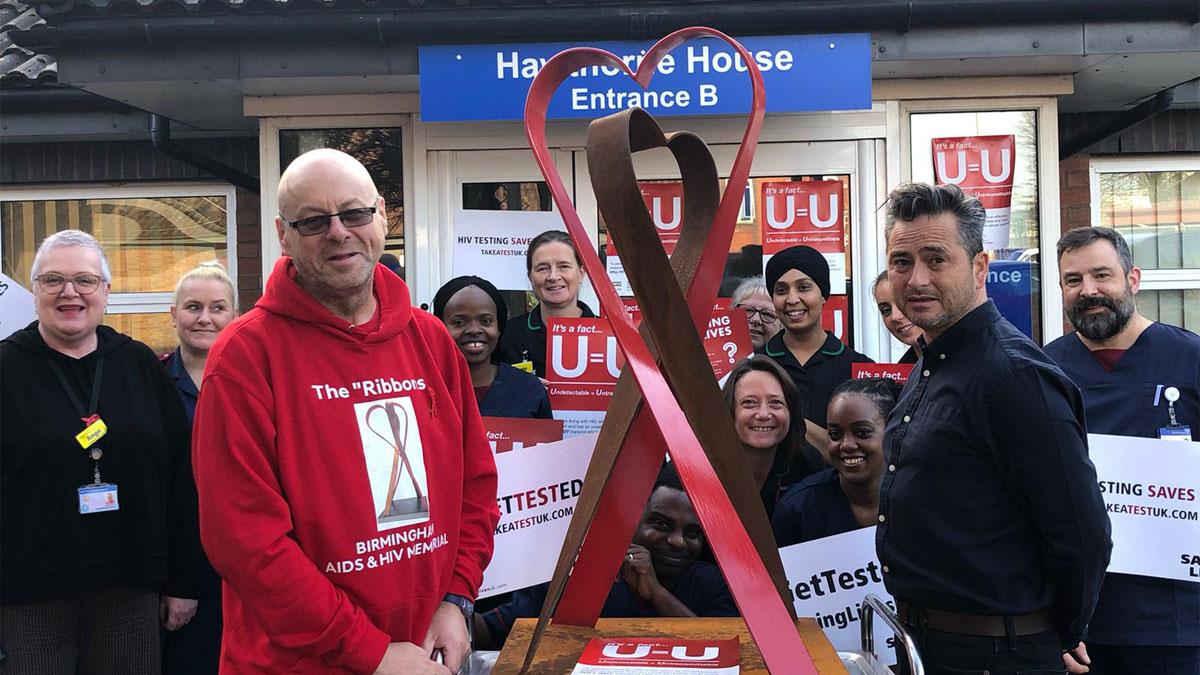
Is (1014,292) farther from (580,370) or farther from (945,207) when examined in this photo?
(945,207)

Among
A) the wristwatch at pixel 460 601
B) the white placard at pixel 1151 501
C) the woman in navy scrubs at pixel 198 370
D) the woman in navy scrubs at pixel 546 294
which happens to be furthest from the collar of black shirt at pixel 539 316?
the wristwatch at pixel 460 601

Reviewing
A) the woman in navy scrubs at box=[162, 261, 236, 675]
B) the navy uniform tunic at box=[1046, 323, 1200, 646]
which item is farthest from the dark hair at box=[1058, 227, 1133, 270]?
the woman in navy scrubs at box=[162, 261, 236, 675]

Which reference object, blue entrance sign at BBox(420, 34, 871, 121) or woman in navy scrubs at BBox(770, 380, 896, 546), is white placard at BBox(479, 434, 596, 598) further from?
blue entrance sign at BBox(420, 34, 871, 121)

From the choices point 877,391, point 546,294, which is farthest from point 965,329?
point 546,294

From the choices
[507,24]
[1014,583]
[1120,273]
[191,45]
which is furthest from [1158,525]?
[191,45]

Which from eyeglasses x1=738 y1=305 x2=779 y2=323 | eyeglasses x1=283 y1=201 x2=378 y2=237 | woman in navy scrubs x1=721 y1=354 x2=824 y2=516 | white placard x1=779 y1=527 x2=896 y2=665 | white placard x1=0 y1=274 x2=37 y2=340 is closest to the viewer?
eyeglasses x1=283 y1=201 x2=378 y2=237

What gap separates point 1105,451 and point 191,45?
444cm

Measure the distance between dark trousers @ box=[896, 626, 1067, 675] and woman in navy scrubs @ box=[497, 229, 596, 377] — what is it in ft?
7.66

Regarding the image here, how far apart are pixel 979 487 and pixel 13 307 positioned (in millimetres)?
4202

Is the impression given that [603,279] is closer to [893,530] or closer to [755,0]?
[893,530]

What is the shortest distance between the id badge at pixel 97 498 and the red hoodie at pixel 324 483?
1296mm

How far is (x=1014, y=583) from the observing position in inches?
95.0

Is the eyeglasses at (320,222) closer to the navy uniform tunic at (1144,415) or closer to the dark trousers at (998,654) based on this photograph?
the dark trousers at (998,654)

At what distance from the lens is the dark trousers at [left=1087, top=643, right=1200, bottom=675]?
3.31 m
